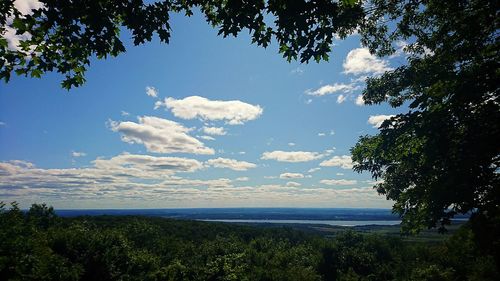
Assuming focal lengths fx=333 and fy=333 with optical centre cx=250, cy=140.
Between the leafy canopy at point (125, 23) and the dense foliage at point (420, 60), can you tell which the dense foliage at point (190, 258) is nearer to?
the dense foliage at point (420, 60)

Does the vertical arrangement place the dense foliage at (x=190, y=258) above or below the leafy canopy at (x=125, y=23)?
below

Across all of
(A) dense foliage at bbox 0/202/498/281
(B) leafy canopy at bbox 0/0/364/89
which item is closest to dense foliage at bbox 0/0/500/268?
(B) leafy canopy at bbox 0/0/364/89

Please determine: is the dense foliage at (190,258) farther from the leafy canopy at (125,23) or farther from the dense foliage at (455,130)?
the leafy canopy at (125,23)

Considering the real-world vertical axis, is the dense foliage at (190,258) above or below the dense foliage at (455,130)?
below

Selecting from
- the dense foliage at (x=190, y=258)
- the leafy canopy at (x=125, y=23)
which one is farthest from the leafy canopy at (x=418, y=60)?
the dense foliage at (x=190, y=258)

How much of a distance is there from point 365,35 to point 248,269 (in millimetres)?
29516

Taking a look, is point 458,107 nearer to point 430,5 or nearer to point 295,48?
point 430,5

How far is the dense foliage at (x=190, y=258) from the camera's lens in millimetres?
22031

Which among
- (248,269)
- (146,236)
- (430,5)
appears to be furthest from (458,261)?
(146,236)

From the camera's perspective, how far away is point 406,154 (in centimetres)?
955

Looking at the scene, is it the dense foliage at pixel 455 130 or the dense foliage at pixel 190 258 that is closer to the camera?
the dense foliage at pixel 455 130

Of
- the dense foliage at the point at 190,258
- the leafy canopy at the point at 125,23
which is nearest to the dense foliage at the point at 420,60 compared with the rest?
the leafy canopy at the point at 125,23

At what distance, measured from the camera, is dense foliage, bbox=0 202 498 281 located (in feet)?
72.3

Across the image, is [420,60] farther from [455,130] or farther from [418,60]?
[455,130]
